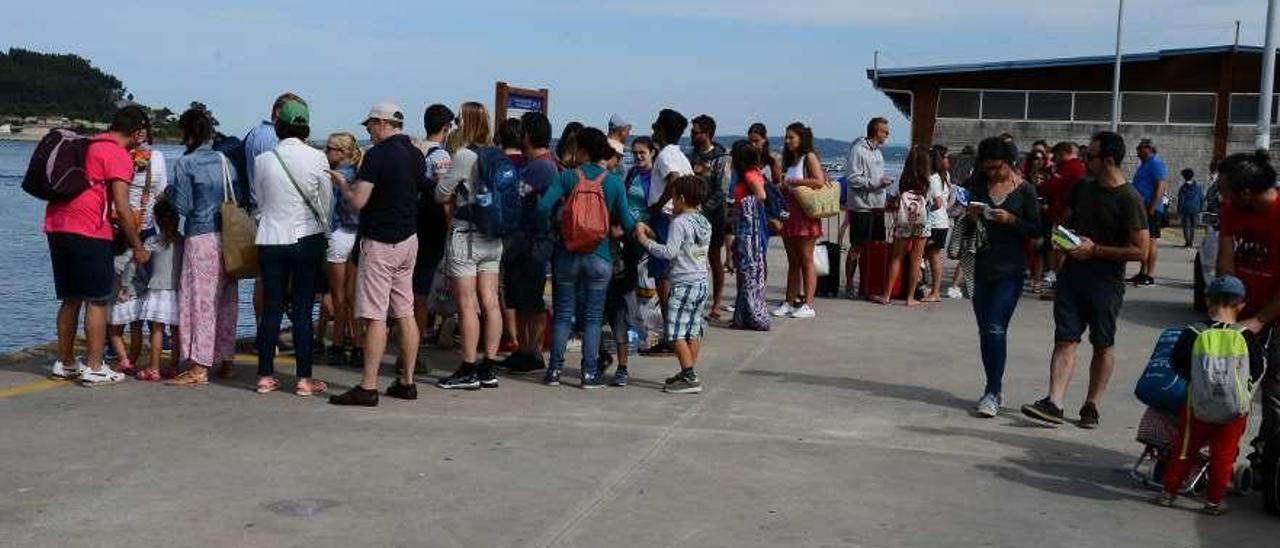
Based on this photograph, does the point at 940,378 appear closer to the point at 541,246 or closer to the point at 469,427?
the point at 541,246

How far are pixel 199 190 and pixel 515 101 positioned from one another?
200 inches

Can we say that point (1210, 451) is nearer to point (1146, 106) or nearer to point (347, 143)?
point (347, 143)

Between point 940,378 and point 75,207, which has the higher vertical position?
point 75,207

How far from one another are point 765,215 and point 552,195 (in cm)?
338

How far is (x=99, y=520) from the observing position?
5707 millimetres

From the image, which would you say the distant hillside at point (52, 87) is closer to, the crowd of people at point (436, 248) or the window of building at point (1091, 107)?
the window of building at point (1091, 107)

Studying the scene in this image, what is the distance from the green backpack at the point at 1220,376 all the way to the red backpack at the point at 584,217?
143 inches

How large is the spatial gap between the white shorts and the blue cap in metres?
5.23

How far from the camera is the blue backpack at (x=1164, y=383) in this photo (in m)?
6.43

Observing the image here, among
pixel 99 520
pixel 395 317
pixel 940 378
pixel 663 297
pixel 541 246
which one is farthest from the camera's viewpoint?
pixel 663 297

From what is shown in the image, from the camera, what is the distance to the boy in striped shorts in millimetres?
8812

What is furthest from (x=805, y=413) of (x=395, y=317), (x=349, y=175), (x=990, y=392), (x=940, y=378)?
(x=349, y=175)

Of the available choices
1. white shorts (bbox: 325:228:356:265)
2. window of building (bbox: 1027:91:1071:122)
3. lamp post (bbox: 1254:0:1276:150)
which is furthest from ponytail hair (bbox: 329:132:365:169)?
window of building (bbox: 1027:91:1071:122)

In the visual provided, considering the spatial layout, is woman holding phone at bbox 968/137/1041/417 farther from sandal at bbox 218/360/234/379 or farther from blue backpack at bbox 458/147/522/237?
sandal at bbox 218/360/234/379
